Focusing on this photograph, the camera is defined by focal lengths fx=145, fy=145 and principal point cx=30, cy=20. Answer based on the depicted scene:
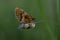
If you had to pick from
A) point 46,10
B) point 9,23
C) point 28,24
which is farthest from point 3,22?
point 46,10

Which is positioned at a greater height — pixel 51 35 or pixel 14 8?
pixel 14 8

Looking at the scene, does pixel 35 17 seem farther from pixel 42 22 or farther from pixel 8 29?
pixel 8 29

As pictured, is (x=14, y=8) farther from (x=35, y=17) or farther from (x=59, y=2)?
(x=59, y=2)

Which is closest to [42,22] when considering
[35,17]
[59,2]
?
[35,17]
